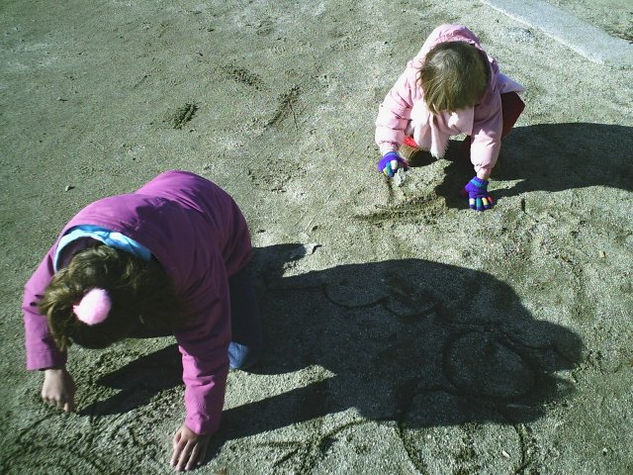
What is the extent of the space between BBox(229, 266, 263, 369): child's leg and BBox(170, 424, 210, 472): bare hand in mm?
311

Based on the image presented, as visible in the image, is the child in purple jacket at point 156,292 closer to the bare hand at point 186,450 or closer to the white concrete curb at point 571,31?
the bare hand at point 186,450

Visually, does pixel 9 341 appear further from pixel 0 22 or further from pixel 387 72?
pixel 0 22

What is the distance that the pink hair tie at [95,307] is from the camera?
50.4 inches

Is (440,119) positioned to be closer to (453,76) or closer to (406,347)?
(453,76)

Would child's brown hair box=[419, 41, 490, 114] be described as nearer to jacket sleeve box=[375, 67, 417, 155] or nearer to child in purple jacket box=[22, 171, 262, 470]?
jacket sleeve box=[375, 67, 417, 155]

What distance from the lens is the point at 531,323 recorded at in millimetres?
2100

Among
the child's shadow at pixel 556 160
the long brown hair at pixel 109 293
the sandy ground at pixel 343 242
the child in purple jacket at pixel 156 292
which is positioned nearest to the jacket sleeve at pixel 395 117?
the sandy ground at pixel 343 242

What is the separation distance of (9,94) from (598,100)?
353 cm

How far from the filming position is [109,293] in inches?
51.6

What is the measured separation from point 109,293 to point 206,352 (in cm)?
42

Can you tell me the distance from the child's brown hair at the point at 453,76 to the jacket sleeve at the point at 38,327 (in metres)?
1.57

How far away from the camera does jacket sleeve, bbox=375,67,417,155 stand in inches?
100

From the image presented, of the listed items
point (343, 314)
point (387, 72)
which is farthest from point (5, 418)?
point (387, 72)

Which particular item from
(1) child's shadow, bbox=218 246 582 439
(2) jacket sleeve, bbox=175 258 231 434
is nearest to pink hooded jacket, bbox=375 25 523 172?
(1) child's shadow, bbox=218 246 582 439
